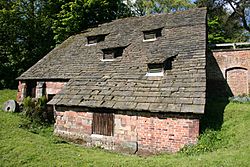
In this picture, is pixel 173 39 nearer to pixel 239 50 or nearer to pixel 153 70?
pixel 153 70

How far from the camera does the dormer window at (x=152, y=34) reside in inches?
631

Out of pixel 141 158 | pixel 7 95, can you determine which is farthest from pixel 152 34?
pixel 7 95

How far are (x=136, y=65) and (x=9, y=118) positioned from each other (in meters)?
7.76

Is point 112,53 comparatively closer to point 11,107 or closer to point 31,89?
point 11,107

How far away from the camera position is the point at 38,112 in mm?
15070

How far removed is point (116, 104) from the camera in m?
11.3

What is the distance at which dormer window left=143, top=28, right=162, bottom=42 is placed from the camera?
631 inches

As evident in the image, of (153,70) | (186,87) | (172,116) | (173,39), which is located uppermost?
(173,39)

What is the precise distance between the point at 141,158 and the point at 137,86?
4033mm

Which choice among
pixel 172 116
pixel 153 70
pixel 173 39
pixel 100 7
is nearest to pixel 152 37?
pixel 173 39

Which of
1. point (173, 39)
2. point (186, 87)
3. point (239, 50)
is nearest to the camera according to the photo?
point (186, 87)

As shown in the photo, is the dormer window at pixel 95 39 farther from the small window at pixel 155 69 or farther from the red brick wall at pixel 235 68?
the red brick wall at pixel 235 68

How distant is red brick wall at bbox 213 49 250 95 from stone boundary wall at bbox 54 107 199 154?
11.0 metres

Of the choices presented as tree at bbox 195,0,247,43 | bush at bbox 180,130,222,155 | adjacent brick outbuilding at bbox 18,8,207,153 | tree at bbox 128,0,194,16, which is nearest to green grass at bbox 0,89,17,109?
adjacent brick outbuilding at bbox 18,8,207,153
